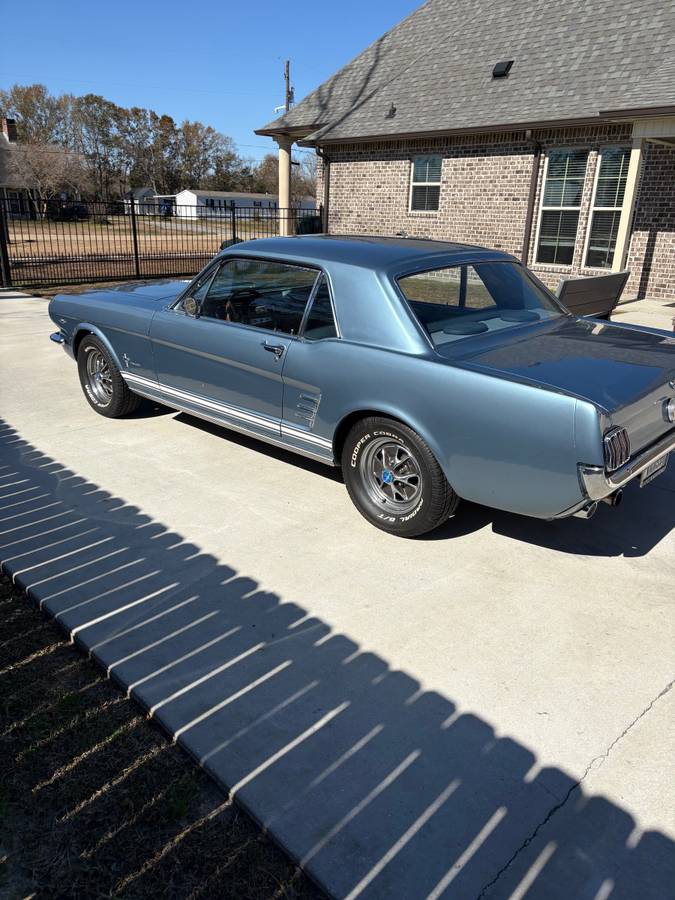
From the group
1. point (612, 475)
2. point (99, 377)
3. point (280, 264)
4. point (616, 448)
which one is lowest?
point (99, 377)

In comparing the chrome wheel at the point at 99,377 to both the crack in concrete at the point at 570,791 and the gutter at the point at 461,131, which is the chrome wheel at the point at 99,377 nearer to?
the crack in concrete at the point at 570,791

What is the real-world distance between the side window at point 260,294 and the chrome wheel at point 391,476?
0.97 metres

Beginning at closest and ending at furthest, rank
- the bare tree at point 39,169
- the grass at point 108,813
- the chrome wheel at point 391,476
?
the grass at point 108,813 → the chrome wheel at point 391,476 → the bare tree at point 39,169

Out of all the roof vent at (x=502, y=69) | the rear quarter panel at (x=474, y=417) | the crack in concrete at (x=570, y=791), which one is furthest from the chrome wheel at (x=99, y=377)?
the roof vent at (x=502, y=69)

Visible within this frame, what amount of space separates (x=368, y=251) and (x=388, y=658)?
251cm

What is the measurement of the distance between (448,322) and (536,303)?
919mm

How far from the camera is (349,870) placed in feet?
6.66

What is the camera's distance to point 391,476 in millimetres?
3971

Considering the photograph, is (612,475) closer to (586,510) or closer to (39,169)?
(586,510)

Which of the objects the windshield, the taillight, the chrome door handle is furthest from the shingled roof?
the taillight

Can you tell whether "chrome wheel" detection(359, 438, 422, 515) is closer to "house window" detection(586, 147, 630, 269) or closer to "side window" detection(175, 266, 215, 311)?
"side window" detection(175, 266, 215, 311)

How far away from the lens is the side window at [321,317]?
13.7ft

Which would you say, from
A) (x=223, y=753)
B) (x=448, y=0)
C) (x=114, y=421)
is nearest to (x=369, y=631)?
(x=223, y=753)

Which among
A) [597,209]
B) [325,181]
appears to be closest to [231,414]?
[597,209]
